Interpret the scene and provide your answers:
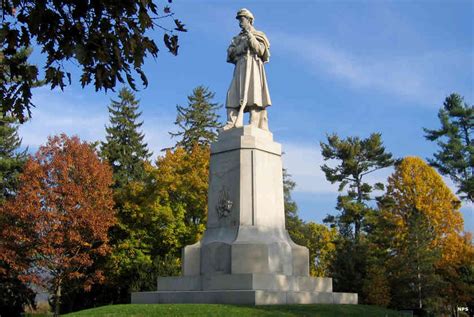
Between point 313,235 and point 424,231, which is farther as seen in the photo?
point 313,235

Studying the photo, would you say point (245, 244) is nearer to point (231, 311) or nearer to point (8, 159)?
point (231, 311)

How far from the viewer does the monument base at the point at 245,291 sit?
11711 mm

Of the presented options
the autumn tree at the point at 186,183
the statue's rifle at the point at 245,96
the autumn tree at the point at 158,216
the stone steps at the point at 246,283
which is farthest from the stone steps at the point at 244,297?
the autumn tree at the point at 186,183

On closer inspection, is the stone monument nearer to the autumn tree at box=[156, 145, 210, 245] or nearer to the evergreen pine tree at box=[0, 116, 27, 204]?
the autumn tree at box=[156, 145, 210, 245]

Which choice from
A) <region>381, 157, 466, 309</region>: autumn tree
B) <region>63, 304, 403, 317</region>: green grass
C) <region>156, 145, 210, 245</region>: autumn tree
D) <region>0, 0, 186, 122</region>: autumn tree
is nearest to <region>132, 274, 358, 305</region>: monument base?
<region>63, 304, 403, 317</region>: green grass

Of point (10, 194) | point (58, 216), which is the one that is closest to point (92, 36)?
point (58, 216)

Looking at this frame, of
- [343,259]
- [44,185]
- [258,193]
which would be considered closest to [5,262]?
[44,185]

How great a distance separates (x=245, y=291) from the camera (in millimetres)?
11594

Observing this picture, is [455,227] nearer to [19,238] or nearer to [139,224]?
[139,224]

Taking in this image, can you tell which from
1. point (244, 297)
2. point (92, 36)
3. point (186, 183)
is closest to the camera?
point (92, 36)

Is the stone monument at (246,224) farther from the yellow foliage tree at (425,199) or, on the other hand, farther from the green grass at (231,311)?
the yellow foliage tree at (425,199)

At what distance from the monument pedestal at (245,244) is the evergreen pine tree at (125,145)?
2344cm

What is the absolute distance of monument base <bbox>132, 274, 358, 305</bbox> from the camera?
11.7 meters

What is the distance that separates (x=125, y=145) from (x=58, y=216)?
13729mm
